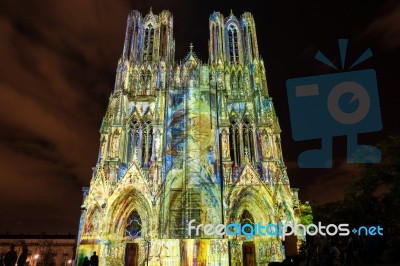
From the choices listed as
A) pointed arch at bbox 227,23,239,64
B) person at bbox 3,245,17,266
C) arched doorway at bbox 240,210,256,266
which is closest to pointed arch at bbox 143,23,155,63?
pointed arch at bbox 227,23,239,64

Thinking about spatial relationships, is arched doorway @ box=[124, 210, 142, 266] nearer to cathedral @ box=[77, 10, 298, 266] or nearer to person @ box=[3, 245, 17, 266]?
cathedral @ box=[77, 10, 298, 266]

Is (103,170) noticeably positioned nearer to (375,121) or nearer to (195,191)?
(195,191)

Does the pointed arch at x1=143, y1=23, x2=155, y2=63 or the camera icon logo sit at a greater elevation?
the pointed arch at x1=143, y1=23, x2=155, y2=63

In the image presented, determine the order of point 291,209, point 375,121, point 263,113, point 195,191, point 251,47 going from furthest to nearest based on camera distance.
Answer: point 251,47
point 263,113
point 195,191
point 291,209
point 375,121

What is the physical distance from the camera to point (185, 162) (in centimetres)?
2591

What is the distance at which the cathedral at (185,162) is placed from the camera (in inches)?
905

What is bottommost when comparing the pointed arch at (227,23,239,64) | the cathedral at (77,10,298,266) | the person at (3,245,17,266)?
the person at (3,245,17,266)

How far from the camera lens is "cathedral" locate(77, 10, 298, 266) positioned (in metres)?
23.0

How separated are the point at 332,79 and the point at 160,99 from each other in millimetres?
14150

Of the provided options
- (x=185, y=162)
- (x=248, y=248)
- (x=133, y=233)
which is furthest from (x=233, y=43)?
(x=133, y=233)

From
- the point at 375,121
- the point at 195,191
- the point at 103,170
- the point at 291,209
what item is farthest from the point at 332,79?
the point at 103,170

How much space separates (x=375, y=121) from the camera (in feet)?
62.8

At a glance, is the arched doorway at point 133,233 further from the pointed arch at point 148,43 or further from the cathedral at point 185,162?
the pointed arch at point 148,43

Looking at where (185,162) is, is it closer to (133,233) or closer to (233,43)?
(133,233)
